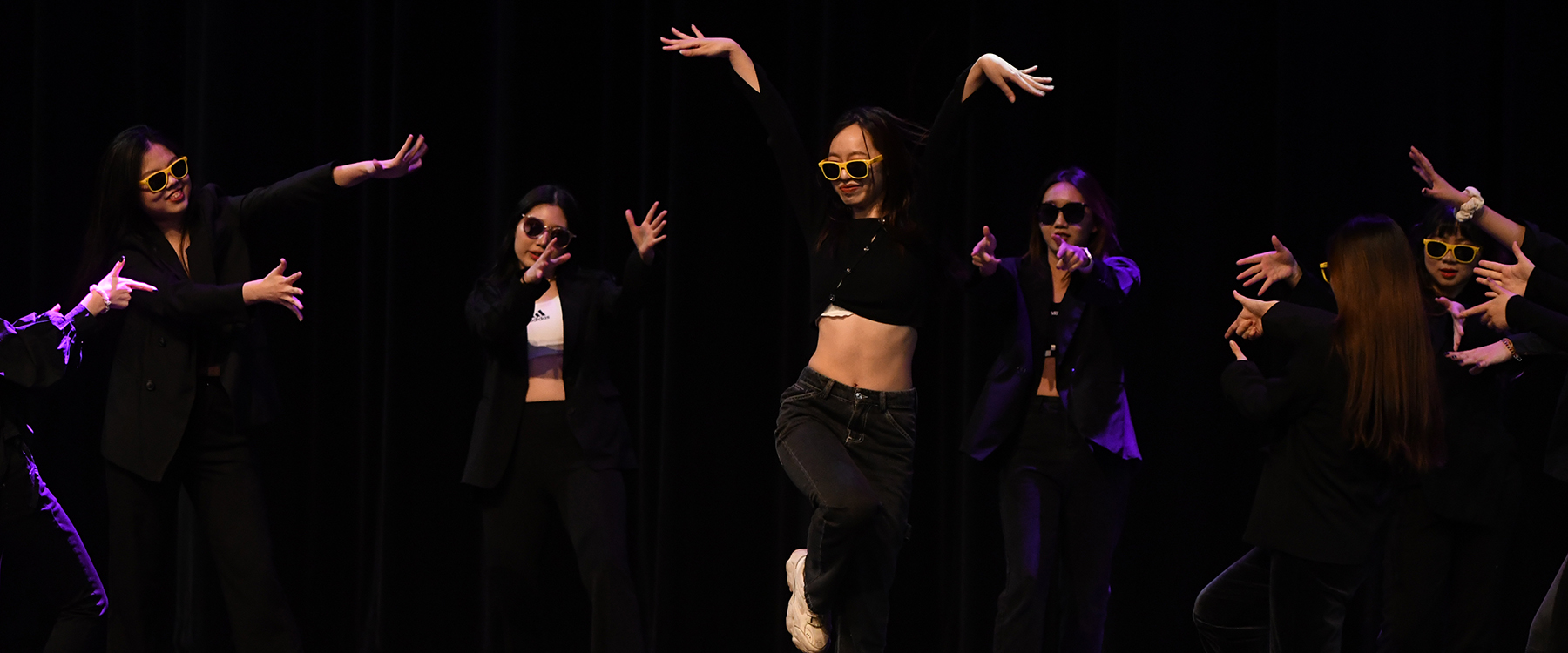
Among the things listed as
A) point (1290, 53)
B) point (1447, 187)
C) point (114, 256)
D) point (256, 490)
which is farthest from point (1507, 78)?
point (114, 256)

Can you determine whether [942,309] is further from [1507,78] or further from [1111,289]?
[1507,78]

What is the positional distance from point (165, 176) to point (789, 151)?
195 centimetres

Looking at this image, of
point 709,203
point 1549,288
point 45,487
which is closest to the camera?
point 1549,288

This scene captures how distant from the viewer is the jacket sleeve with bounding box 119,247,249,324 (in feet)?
11.1

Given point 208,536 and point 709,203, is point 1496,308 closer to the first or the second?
point 709,203

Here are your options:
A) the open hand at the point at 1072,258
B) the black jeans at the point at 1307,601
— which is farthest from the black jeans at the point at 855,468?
the black jeans at the point at 1307,601

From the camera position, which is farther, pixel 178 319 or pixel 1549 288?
pixel 178 319

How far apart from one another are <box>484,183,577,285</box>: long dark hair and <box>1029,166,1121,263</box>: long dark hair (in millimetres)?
1568

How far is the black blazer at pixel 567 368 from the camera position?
3.63 m

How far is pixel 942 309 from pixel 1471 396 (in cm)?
190

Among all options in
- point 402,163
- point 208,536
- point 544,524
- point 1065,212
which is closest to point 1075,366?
point 1065,212

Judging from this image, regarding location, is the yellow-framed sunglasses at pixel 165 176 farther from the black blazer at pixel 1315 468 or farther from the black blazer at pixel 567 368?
the black blazer at pixel 1315 468

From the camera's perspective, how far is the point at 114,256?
11.8ft

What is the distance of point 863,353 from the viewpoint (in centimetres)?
332
